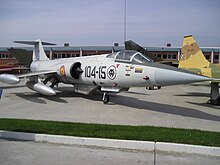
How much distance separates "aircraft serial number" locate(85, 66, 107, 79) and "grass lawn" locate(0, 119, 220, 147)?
424cm

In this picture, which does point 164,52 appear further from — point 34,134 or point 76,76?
point 34,134

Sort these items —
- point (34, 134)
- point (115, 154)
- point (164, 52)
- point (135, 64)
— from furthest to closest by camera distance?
point (164, 52) → point (135, 64) → point (34, 134) → point (115, 154)

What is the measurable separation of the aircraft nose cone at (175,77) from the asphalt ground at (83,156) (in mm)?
3347

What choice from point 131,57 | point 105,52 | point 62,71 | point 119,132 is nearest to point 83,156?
point 119,132

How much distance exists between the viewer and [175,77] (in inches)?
312

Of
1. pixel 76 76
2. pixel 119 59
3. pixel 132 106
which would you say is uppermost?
pixel 119 59

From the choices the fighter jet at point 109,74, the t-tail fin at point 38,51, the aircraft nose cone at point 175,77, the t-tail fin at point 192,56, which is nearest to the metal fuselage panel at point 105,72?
the fighter jet at point 109,74

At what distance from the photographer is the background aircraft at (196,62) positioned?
11.6 metres

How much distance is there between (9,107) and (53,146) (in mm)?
5970

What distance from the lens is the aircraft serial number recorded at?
35.0 ft

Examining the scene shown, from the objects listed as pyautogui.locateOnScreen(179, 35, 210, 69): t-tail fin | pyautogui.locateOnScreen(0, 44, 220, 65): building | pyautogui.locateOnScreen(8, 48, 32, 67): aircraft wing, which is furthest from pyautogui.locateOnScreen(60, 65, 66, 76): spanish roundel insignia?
pyautogui.locateOnScreen(0, 44, 220, 65): building

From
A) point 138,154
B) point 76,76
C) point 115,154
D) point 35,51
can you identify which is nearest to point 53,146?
point 115,154

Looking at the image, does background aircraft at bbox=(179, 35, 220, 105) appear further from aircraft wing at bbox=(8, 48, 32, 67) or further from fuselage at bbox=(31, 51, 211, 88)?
aircraft wing at bbox=(8, 48, 32, 67)

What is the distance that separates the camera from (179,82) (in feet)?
25.9
